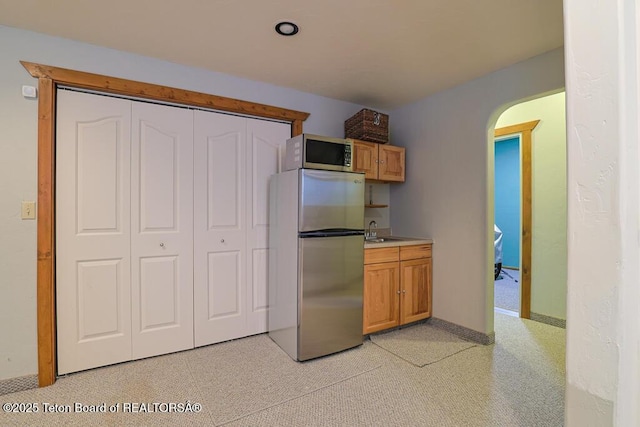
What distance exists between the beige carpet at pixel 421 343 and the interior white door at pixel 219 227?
140 cm

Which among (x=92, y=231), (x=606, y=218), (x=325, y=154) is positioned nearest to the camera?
(x=606, y=218)

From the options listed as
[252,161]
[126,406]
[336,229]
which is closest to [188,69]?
[252,161]

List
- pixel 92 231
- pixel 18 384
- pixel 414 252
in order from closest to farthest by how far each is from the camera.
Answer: pixel 18 384 < pixel 92 231 < pixel 414 252

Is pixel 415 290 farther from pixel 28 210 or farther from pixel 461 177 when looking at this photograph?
pixel 28 210

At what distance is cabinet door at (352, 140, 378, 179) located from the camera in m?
3.16

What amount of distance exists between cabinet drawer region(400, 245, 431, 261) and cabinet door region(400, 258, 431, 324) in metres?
Answer: 0.04

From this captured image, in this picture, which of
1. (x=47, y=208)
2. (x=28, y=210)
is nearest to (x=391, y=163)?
(x=47, y=208)

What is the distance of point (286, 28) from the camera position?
2.06 m

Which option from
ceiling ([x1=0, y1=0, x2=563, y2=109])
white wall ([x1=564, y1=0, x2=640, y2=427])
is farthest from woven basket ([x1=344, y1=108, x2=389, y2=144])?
white wall ([x1=564, y1=0, x2=640, y2=427])

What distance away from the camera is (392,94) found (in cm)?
326

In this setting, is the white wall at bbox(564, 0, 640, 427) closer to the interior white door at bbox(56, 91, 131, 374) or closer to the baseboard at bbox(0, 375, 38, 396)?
the interior white door at bbox(56, 91, 131, 374)

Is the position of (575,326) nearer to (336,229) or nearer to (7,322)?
(336,229)

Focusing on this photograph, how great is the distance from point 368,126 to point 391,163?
0.53 metres

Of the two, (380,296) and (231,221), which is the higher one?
(231,221)
